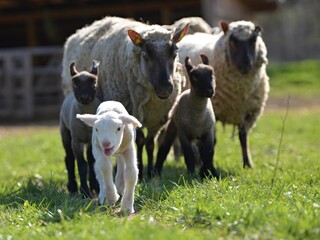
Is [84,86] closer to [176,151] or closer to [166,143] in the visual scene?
[166,143]

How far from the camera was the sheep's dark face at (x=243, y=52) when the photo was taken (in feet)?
23.3

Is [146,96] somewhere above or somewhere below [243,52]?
below

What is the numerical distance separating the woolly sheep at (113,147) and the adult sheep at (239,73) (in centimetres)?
282

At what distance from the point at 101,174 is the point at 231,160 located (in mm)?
3455

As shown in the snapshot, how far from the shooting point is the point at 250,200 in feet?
14.0

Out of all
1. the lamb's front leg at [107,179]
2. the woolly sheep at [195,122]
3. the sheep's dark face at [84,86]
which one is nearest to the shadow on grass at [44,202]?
the lamb's front leg at [107,179]

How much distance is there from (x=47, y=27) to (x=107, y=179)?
1465 centimetres

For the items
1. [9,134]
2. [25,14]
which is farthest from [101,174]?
[25,14]

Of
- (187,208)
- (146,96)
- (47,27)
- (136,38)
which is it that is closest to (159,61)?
(136,38)

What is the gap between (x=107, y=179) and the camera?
15.4ft

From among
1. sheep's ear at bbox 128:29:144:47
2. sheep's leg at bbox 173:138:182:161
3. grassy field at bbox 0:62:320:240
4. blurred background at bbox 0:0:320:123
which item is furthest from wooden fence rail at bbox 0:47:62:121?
sheep's ear at bbox 128:29:144:47

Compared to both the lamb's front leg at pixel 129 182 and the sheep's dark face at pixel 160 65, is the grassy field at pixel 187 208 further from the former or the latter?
the sheep's dark face at pixel 160 65

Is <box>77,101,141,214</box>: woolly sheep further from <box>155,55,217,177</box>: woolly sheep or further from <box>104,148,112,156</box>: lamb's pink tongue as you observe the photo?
<box>155,55,217,177</box>: woolly sheep

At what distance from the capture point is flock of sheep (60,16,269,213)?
15.4ft
